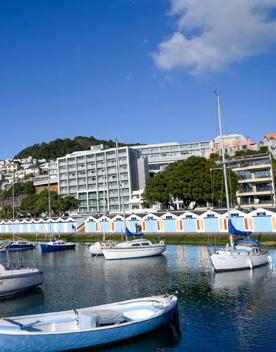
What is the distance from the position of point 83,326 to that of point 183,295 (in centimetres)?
1334

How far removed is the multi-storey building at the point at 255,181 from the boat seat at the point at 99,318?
93.0 m

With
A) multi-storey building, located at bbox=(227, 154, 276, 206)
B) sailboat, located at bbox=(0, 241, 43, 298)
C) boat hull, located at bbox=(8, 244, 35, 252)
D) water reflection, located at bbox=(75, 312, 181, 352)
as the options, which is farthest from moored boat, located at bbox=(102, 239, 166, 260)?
multi-storey building, located at bbox=(227, 154, 276, 206)

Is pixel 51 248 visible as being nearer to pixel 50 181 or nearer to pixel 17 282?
pixel 17 282

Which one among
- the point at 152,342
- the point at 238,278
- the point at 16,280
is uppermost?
the point at 16,280

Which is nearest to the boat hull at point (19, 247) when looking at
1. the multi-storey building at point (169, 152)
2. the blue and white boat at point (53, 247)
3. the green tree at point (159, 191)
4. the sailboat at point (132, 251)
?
the blue and white boat at point (53, 247)

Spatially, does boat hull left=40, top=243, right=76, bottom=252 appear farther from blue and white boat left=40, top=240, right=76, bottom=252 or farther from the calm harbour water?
the calm harbour water

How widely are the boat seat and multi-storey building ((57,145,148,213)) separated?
11768 cm

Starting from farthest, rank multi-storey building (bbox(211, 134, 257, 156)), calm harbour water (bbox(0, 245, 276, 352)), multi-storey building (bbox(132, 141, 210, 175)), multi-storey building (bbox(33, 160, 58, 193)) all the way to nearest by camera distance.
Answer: multi-storey building (bbox(33, 160, 58, 193)) → multi-storey building (bbox(132, 141, 210, 175)) → multi-storey building (bbox(211, 134, 257, 156)) → calm harbour water (bbox(0, 245, 276, 352))

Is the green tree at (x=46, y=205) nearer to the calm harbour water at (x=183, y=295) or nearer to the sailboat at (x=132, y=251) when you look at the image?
the calm harbour water at (x=183, y=295)

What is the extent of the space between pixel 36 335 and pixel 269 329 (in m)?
13.3

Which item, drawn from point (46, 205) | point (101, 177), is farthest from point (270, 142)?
point (46, 205)

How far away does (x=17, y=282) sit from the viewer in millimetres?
36344

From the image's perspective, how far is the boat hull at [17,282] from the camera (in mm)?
35750

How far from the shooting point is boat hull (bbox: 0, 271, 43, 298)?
117ft
